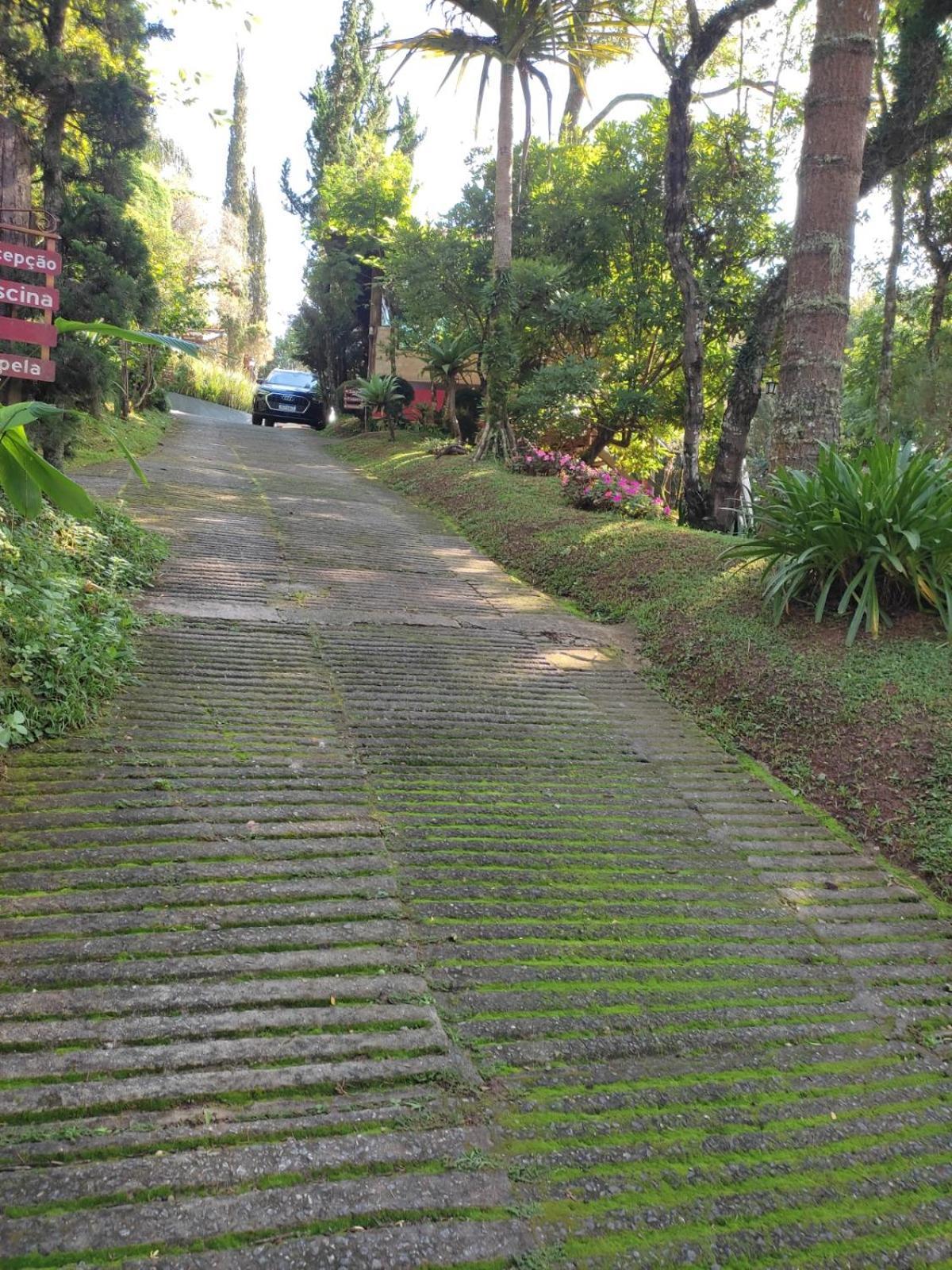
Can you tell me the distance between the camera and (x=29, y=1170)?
1835mm

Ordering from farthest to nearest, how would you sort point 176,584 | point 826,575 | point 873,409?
1. point 873,409
2. point 176,584
3. point 826,575

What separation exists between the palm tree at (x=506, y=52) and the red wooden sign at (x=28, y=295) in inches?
306

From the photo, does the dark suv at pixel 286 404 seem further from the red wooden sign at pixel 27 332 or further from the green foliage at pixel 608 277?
the red wooden sign at pixel 27 332

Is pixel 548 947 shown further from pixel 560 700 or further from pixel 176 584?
pixel 176 584

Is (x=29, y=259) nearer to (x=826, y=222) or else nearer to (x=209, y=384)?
(x=826, y=222)

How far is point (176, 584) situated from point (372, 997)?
4.20m

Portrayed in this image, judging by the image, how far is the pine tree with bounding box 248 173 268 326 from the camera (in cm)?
4475

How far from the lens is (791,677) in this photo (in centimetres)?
493

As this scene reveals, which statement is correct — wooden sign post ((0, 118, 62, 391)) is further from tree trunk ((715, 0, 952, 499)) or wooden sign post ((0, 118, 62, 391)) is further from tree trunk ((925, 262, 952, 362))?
tree trunk ((925, 262, 952, 362))

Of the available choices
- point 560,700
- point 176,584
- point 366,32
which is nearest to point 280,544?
point 176,584

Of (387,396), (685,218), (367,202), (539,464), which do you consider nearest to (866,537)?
(685,218)

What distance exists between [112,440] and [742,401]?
6.62 m

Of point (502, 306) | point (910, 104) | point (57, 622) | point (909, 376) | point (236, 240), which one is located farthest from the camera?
point (236, 240)

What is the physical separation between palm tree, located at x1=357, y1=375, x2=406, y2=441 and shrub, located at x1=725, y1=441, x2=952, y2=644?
1235 cm
